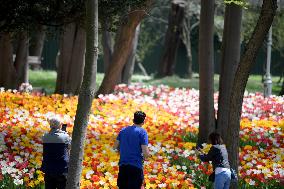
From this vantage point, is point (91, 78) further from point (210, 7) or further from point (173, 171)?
point (210, 7)

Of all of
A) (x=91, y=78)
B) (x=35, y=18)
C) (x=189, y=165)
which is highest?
(x=35, y=18)

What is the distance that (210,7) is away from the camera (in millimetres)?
11859

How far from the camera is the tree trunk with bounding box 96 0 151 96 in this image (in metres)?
15.7

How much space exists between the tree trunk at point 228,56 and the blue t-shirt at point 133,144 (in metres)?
5.12

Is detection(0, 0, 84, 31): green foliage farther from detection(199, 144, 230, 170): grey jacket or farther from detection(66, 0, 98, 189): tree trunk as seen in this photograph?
detection(199, 144, 230, 170): grey jacket

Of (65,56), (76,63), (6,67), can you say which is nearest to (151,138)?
(76,63)

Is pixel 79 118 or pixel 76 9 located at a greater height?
pixel 76 9

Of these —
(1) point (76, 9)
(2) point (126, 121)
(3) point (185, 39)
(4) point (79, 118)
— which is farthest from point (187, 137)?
(3) point (185, 39)

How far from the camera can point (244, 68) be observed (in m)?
8.44

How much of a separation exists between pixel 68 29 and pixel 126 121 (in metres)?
4.51

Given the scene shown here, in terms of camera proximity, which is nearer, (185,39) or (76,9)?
(76,9)

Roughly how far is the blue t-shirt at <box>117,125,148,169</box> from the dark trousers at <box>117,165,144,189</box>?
0.19 ft

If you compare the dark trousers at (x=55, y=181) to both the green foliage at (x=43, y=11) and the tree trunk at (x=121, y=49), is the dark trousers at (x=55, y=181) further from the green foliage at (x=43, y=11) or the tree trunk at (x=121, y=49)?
the tree trunk at (x=121, y=49)

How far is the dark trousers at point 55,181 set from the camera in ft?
25.1
